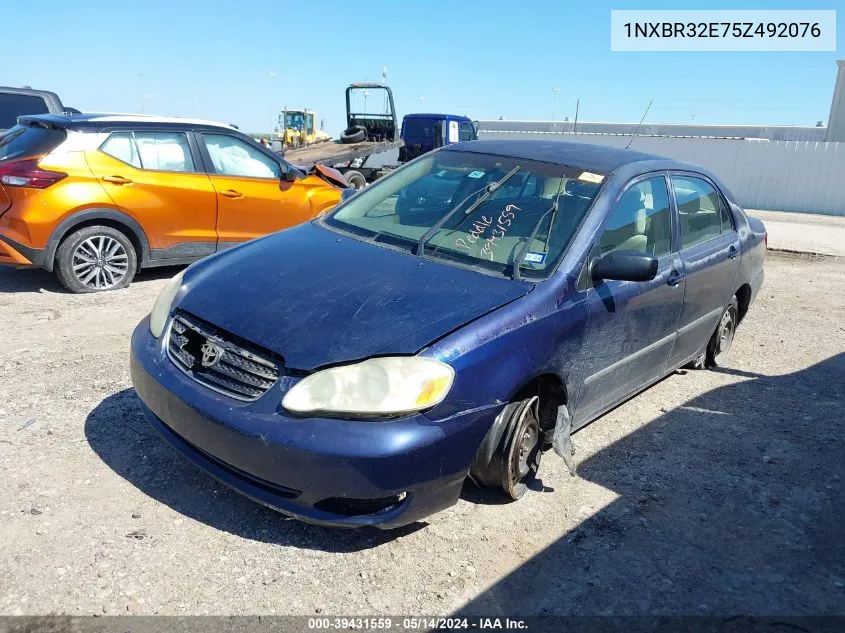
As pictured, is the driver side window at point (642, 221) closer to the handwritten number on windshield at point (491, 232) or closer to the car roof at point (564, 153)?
the car roof at point (564, 153)

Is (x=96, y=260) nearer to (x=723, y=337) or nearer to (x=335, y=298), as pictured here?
(x=335, y=298)

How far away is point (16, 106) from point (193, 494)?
9.06m

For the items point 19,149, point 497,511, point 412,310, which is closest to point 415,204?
point 412,310

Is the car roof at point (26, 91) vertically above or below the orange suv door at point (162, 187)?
above

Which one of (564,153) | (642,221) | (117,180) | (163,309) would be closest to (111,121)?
(117,180)

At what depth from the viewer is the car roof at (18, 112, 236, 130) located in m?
6.29

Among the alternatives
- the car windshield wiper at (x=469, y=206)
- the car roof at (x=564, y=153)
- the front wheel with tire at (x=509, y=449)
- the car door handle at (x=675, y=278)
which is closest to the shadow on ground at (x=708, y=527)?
the front wheel with tire at (x=509, y=449)

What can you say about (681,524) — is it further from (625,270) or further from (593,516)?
(625,270)

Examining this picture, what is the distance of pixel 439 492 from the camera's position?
9.20 ft

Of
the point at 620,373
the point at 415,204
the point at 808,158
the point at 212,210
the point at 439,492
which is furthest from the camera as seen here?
the point at 808,158

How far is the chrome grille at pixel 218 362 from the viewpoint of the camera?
2764mm

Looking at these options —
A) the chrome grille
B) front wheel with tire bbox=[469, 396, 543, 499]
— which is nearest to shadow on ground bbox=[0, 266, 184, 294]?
the chrome grille

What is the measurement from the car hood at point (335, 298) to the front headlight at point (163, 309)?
3.4 inches

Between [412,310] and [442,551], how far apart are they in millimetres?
1033
